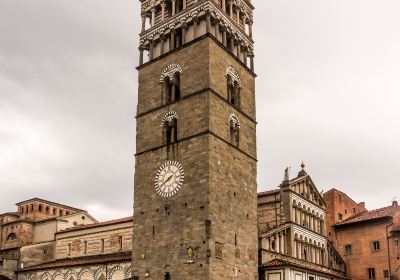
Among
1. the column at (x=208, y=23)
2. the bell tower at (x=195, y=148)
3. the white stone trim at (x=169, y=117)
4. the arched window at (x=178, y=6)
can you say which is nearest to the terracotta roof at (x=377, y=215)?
the bell tower at (x=195, y=148)

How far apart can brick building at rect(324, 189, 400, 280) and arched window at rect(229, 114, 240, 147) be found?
51.8ft

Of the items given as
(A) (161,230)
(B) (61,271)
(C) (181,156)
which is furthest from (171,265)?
(B) (61,271)

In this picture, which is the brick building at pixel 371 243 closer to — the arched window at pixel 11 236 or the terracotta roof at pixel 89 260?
the terracotta roof at pixel 89 260

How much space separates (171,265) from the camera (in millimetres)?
26047

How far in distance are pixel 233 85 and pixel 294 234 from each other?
10.1 metres

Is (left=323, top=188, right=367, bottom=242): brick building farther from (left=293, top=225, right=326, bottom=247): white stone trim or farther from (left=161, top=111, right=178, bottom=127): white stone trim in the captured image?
(left=161, top=111, right=178, bottom=127): white stone trim

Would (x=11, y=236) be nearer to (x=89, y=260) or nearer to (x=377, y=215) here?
(x=89, y=260)

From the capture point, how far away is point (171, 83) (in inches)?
1180

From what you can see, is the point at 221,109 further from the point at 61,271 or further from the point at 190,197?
the point at 61,271

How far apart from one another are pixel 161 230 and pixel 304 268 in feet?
28.0

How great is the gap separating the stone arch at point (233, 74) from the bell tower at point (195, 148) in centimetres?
6

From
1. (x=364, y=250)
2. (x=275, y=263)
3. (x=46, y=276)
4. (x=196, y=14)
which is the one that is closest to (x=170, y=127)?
(x=196, y=14)

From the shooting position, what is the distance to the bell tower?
84.9 feet

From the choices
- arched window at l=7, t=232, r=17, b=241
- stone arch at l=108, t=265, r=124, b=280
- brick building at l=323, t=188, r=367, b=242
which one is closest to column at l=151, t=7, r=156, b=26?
stone arch at l=108, t=265, r=124, b=280
